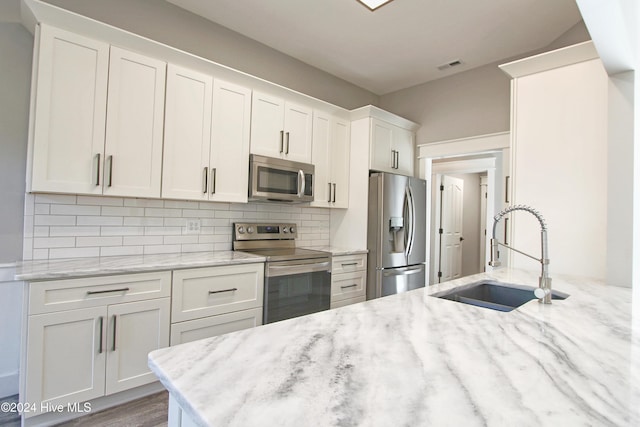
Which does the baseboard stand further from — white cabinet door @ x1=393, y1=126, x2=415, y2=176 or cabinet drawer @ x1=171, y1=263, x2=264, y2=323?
white cabinet door @ x1=393, y1=126, x2=415, y2=176

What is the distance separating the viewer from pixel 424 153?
4051mm

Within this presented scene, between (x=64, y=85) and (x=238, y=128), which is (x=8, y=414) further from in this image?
(x=238, y=128)

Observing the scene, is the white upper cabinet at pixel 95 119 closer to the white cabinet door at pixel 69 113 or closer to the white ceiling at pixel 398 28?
the white cabinet door at pixel 69 113

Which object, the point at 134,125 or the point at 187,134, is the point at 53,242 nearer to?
the point at 134,125

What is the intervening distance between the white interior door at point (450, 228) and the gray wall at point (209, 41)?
2.63 metres

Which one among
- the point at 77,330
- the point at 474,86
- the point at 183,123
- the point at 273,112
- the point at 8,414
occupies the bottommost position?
the point at 8,414

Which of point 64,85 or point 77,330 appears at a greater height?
point 64,85

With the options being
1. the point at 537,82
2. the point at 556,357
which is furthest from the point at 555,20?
the point at 556,357

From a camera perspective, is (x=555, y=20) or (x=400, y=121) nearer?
(x=555, y=20)

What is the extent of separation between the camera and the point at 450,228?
5.76 metres

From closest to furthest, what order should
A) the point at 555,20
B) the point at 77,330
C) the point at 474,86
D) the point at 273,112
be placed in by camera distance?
the point at 77,330, the point at 555,20, the point at 273,112, the point at 474,86

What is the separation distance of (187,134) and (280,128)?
2.88ft

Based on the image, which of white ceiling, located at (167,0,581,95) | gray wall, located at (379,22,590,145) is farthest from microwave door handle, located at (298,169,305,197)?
gray wall, located at (379,22,590,145)

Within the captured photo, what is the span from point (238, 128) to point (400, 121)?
2000 millimetres
